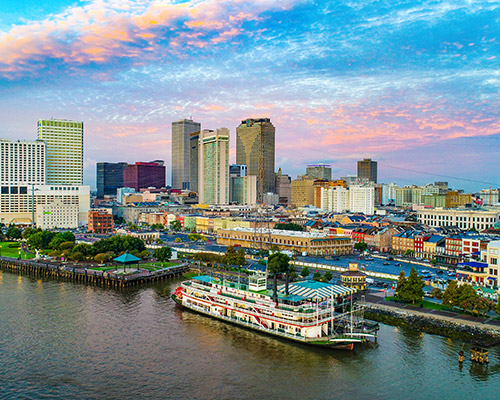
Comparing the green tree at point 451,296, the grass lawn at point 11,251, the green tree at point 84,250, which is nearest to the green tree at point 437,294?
the green tree at point 451,296

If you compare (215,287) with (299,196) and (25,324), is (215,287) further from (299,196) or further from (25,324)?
(299,196)

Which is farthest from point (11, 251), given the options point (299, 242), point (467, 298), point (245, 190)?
point (245, 190)

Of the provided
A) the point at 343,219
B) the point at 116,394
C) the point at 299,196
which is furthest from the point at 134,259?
the point at 299,196

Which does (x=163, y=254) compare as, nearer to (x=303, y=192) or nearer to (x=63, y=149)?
(x=63, y=149)

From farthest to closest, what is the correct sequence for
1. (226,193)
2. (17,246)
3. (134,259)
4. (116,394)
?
(226,193) < (17,246) < (134,259) < (116,394)

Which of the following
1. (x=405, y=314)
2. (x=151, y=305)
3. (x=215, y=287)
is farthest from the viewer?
(x=151, y=305)

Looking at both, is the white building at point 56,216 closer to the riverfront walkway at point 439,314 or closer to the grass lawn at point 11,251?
the grass lawn at point 11,251

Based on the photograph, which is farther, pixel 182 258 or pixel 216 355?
pixel 182 258
